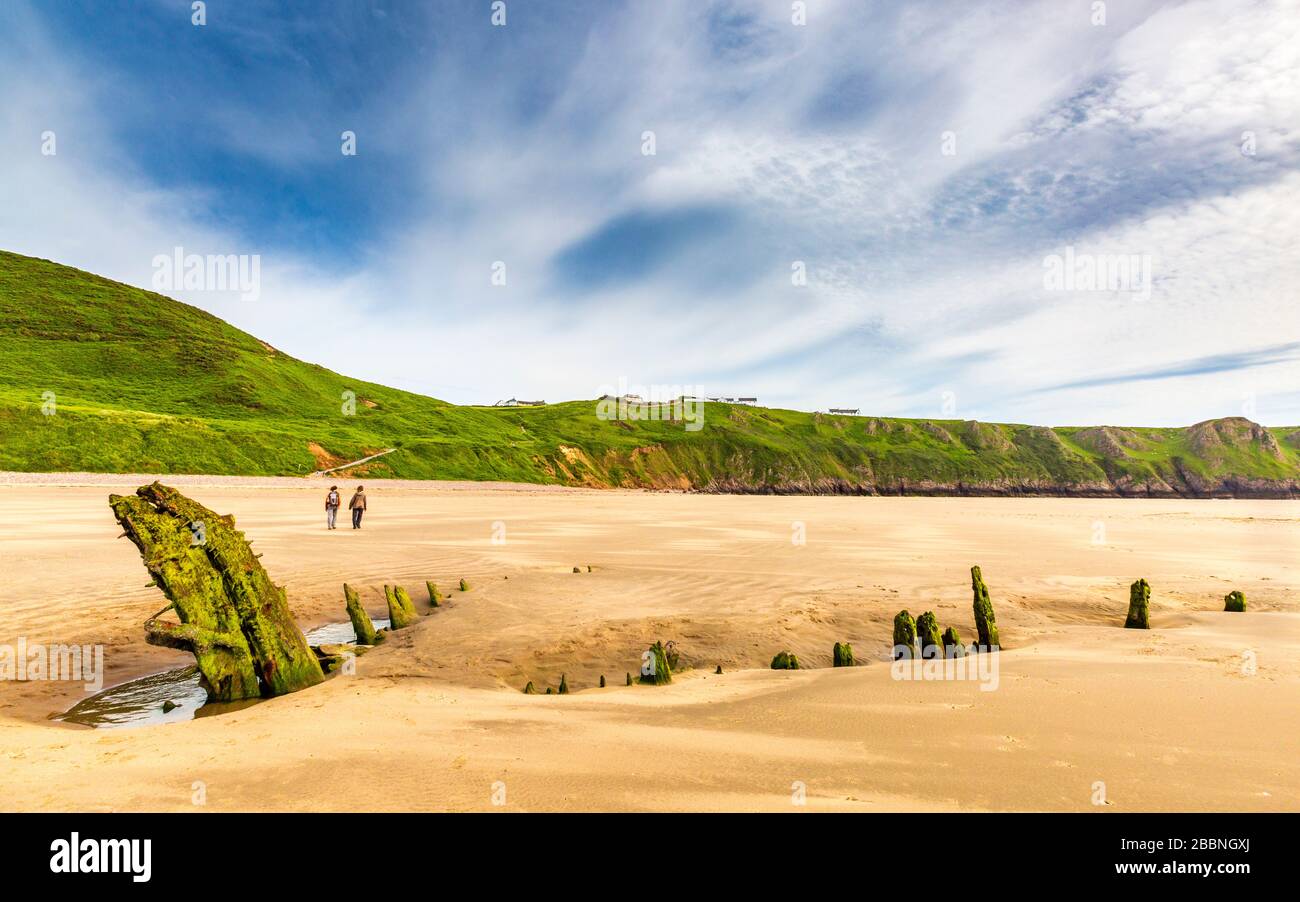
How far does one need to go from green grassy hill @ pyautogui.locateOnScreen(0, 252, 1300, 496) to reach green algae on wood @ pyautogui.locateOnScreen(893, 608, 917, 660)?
7839 cm

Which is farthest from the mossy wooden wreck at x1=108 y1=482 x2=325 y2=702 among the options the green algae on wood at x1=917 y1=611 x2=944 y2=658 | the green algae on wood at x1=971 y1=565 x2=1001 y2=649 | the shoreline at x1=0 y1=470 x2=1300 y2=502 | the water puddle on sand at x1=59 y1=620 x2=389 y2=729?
the shoreline at x1=0 y1=470 x2=1300 y2=502

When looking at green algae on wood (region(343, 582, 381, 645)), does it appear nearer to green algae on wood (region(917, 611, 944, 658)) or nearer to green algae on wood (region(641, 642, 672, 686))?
green algae on wood (region(641, 642, 672, 686))

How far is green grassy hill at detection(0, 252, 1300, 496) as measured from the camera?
73.1 meters

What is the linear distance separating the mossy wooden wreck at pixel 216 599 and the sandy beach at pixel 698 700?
86cm

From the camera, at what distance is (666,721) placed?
6.52 m

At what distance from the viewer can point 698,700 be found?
7.59 metres

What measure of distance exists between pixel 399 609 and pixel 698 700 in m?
7.74

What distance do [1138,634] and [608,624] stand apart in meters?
9.99

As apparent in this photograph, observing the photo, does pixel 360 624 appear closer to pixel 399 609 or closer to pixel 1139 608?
pixel 399 609

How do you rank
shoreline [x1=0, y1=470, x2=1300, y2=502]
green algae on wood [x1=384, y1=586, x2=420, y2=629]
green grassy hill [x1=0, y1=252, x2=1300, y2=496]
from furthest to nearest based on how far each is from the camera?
green grassy hill [x1=0, y1=252, x2=1300, y2=496] → shoreline [x1=0, y1=470, x2=1300, y2=502] → green algae on wood [x1=384, y1=586, x2=420, y2=629]

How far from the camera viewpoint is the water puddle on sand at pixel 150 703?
7.87 m

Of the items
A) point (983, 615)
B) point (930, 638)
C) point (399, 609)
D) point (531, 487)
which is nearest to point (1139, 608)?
point (983, 615)
